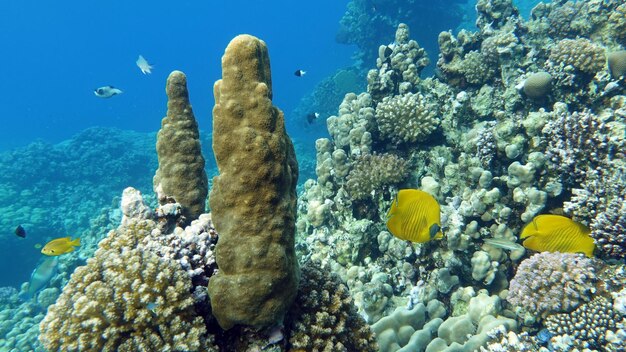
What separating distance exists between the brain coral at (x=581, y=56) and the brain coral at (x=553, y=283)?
13.4 ft

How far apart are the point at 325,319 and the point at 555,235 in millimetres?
2717

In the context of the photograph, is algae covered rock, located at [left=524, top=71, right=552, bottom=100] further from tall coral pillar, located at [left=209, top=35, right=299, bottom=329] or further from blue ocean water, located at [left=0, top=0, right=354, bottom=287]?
blue ocean water, located at [left=0, top=0, right=354, bottom=287]

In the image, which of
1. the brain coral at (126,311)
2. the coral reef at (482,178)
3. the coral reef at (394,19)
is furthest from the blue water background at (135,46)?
→ the brain coral at (126,311)

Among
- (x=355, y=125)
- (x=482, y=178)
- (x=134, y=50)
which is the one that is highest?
(x=134, y=50)

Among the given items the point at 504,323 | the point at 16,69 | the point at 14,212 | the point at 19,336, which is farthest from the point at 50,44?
the point at 504,323

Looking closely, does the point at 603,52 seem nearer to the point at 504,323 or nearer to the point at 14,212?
the point at 504,323

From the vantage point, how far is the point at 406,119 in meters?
6.53

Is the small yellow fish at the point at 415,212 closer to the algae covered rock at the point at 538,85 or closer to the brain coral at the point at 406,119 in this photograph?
the brain coral at the point at 406,119

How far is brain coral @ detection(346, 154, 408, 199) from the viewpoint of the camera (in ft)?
19.2

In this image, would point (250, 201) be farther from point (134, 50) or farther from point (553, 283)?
Answer: point (134, 50)

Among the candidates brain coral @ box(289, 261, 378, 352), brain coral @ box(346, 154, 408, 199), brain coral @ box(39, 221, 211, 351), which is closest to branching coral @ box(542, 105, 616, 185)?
brain coral @ box(346, 154, 408, 199)

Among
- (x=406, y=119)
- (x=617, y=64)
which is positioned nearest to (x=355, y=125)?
(x=406, y=119)

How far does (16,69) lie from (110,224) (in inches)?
5996

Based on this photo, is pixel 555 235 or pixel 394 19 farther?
pixel 394 19
